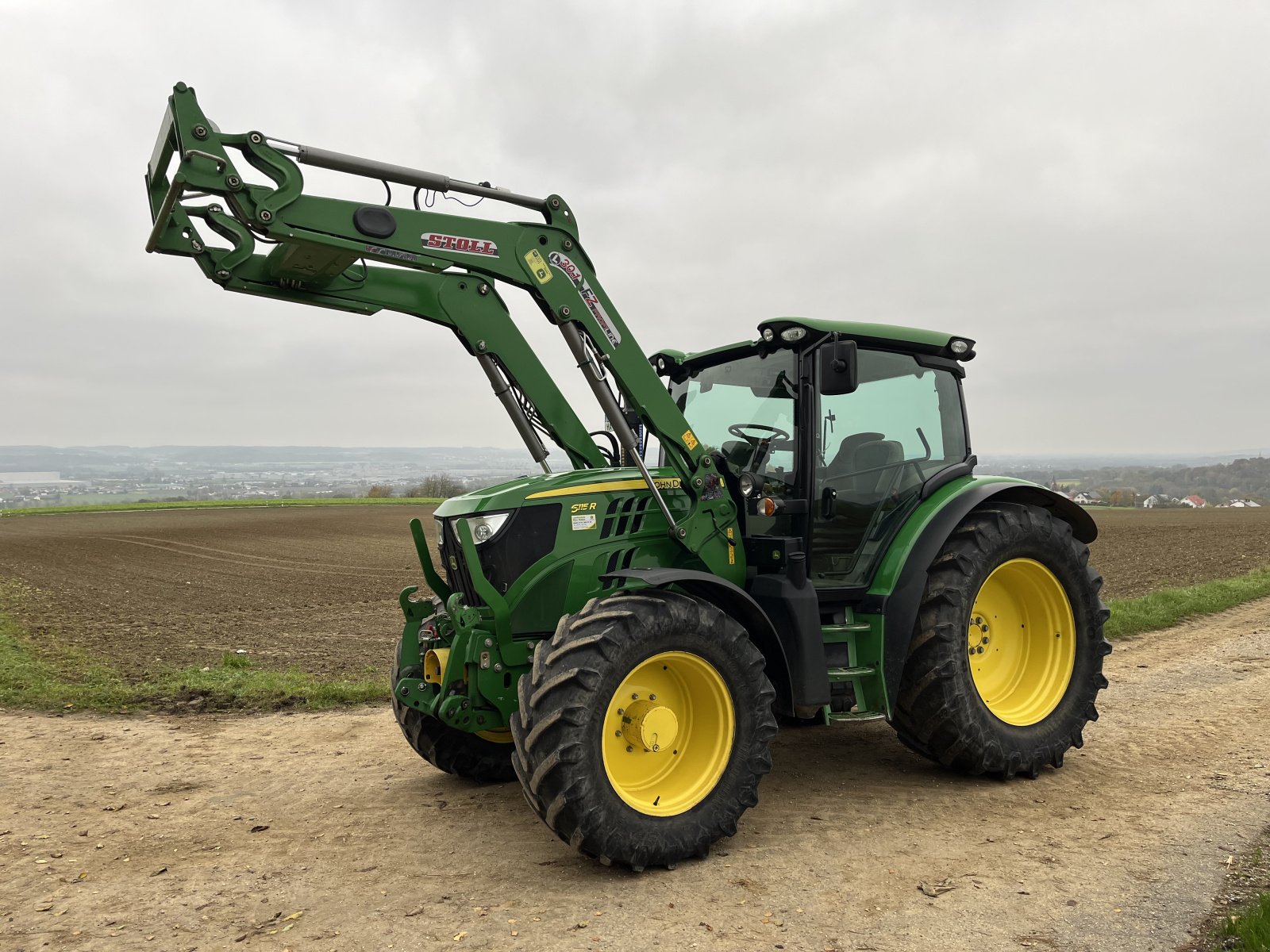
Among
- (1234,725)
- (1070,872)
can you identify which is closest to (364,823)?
(1070,872)

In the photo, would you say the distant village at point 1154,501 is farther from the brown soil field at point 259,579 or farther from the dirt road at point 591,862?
the dirt road at point 591,862

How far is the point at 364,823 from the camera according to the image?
16.6 ft

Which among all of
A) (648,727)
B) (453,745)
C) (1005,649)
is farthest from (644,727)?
(1005,649)

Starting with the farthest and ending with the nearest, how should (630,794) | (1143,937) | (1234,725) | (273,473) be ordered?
1. (273,473)
2. (1234,725)
3. (630,794)
4. (1143,937)

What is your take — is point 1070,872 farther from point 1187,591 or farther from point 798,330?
point 1187,591

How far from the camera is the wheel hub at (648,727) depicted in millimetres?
4488

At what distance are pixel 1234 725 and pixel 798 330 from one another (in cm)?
421

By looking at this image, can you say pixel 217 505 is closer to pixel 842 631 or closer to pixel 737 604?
pixel 842 631

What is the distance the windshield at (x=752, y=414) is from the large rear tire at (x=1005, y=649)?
1.13 metres

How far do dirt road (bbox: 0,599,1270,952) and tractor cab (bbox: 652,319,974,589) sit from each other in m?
1.48

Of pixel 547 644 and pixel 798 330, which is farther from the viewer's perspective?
pixel 798 330

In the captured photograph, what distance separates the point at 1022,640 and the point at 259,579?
608 inches

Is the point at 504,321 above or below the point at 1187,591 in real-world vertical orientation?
above

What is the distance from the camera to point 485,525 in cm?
502
